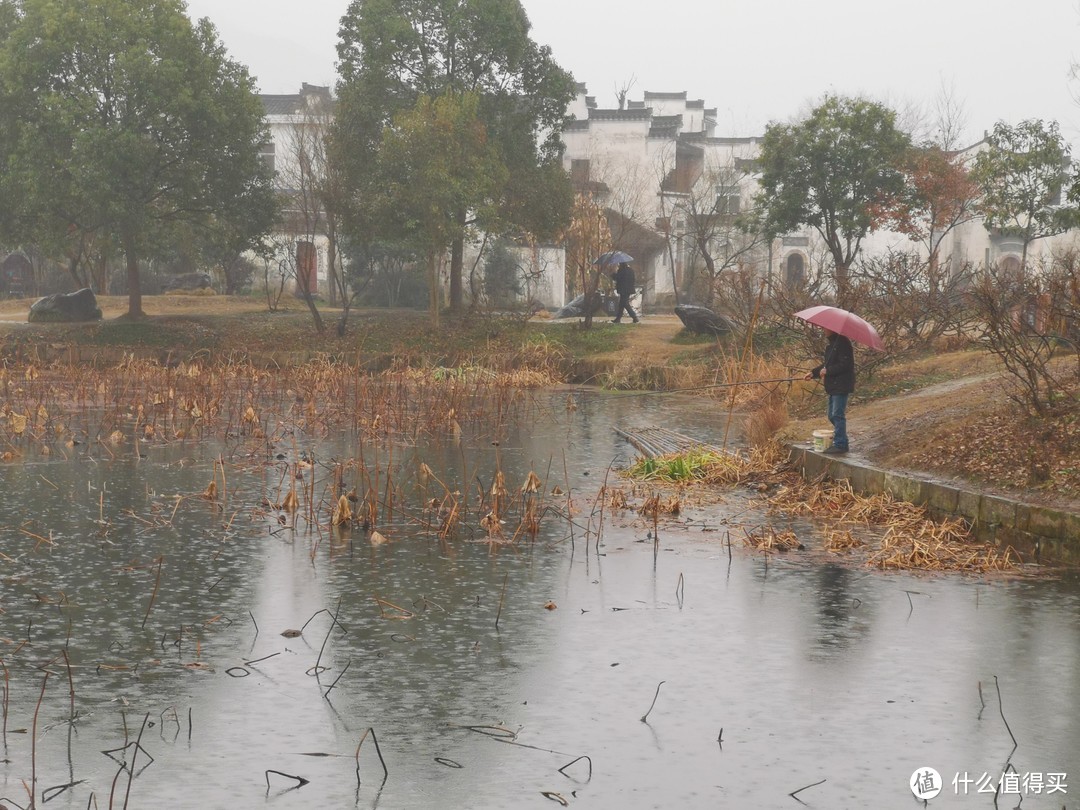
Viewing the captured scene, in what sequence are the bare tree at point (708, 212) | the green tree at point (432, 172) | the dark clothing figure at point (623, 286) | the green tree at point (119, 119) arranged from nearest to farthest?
→ the green tree at point (119, 119) < the green tree at point (432, 172) < the dark clothing figure at point (623, 286) < the bare tree at point (708, 212)

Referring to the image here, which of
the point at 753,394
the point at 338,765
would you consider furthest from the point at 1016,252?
the point at 338,765

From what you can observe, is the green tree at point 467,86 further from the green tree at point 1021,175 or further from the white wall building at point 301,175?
the green tree at point 1021,175

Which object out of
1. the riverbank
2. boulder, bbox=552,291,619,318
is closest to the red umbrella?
the riverbank

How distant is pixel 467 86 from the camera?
39000mm

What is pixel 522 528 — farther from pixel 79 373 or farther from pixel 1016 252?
pixel 1016 252

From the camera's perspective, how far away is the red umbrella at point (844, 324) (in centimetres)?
1387

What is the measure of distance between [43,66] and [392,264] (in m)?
14.8

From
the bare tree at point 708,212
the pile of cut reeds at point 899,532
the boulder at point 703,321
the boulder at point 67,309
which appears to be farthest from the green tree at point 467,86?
the pile of cut reeds at point 899,532

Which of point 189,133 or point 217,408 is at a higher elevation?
point 189,133

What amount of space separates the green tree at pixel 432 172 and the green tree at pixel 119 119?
163 inches

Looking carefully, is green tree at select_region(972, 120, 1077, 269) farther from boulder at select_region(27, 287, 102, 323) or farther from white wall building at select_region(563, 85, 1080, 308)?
boulder at select_region(27, 287, 102, 323)

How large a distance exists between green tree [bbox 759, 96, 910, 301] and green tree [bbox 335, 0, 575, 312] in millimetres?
6568

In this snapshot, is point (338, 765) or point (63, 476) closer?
point (338, 765)

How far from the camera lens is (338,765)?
18.8 feet
